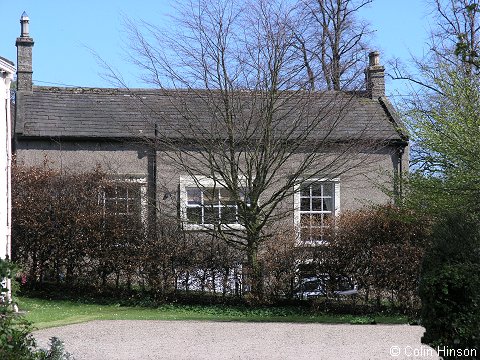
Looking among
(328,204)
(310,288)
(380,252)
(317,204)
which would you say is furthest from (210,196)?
(328,204)

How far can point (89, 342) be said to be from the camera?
43.3 ft

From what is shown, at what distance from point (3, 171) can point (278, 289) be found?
691 cm

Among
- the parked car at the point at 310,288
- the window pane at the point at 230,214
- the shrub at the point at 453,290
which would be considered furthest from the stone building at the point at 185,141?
the shrub at the point at 453,290

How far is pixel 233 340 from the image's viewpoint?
13.7m

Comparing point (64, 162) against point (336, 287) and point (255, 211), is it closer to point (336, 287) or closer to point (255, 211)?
point (255, 211)

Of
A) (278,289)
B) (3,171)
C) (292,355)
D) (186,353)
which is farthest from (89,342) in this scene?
(278,289)

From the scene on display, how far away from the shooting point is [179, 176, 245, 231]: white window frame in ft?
64.3

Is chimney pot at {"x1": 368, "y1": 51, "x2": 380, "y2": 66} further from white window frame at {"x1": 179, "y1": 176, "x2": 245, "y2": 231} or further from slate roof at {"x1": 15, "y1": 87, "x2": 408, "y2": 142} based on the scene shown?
white window frame at {"x1": 179, "y1": 176, "x2": 245, "y2": 231}

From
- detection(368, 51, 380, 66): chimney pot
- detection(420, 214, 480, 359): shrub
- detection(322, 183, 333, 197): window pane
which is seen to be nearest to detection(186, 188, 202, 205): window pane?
detection(322, 183, 333, 197): window pane

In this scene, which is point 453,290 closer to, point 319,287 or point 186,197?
point 319,287

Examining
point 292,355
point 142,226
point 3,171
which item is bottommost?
point 292,355

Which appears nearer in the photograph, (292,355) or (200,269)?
(292,355)

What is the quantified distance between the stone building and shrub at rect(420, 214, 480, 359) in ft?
34.7

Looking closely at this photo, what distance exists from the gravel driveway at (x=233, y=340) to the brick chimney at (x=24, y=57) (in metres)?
10.5
